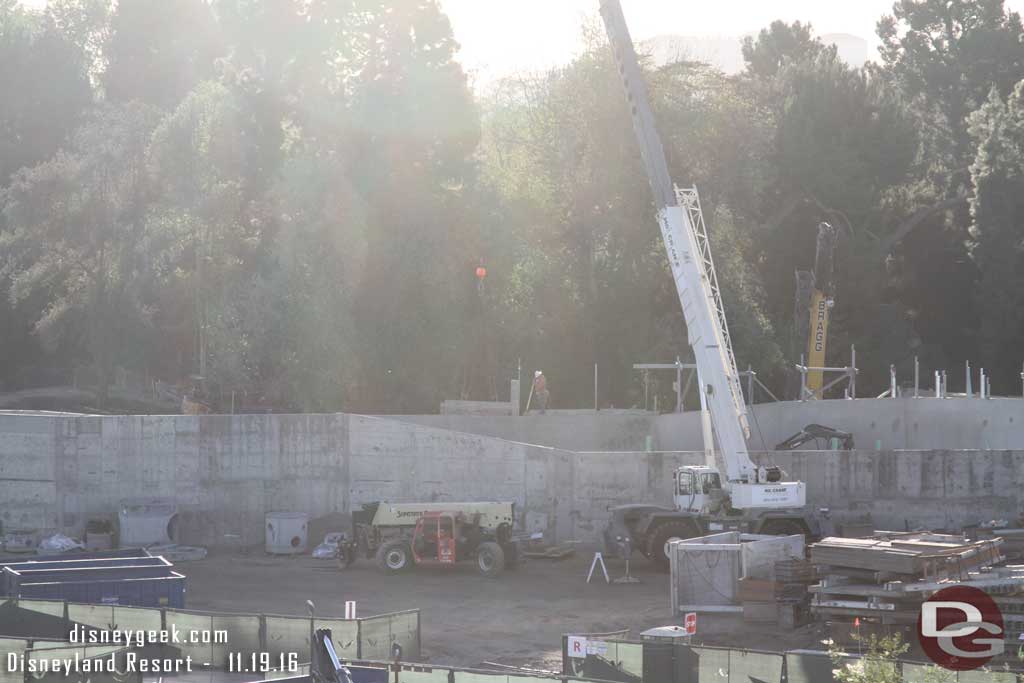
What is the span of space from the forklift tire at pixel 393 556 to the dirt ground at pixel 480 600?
0.22 metres

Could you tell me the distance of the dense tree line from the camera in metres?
45.1

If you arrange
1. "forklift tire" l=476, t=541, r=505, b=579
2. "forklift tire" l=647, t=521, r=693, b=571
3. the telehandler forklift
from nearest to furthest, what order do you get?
1. "forklift tire" l=476, t=541, r=505, b=579
2. "forklift tire" l=647, t=521, r=693, b=571
3. the telehandler forklift

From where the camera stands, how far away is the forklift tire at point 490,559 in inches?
1189

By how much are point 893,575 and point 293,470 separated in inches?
756

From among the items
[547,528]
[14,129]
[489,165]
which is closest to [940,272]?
[489,165]

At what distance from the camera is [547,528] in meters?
35.2

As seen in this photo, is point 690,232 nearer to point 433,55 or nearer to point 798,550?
point 798,550

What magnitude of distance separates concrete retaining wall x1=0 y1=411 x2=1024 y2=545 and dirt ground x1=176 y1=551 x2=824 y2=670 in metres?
1.98

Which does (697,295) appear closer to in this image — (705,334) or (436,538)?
(705,334)

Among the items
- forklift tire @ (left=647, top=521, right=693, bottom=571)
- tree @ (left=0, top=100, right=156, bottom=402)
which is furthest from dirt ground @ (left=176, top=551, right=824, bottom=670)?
tree @ (left=0, top=100, right=156, bottom=402)

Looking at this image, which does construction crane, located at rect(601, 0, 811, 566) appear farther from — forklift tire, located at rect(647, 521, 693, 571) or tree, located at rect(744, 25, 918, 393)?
tree, located at rect(744, 25, 918, 393)

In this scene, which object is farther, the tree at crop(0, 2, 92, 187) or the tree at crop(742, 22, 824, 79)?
the tree at crop(742, 22, 824, 79)

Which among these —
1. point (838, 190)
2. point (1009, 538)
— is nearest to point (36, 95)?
A: point (838, 190)

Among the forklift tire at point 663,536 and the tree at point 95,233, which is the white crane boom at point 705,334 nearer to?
the forklift tire at point 663,536
